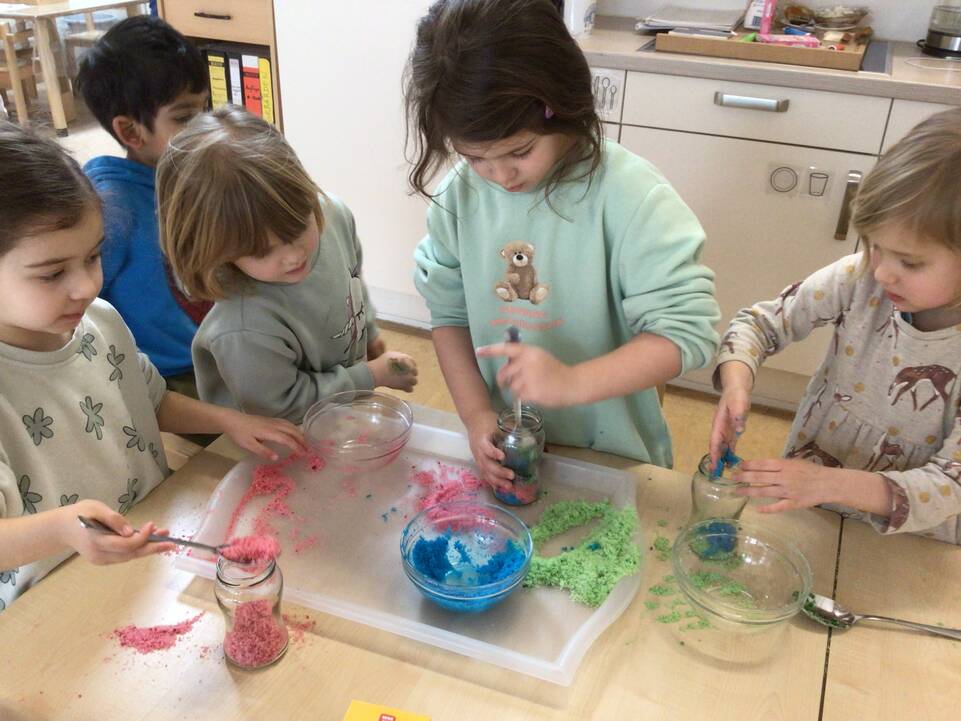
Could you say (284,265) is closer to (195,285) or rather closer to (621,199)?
(195,285)

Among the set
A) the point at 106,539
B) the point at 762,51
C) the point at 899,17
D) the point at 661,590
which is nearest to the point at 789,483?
the point at 661,590

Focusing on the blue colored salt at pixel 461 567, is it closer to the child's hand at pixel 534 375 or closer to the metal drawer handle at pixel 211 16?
the child's hand at pixel 534 375

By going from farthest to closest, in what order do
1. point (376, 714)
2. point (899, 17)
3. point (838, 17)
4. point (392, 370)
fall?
1. point (899, 17)
2. point (838, 17)
3. point (392, 370)
4. point (376, 714)

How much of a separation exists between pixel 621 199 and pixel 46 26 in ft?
14.8

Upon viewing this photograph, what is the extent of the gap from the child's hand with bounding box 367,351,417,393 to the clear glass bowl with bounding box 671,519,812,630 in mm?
609

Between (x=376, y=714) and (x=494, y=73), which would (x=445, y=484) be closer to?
(x=376, y=714)

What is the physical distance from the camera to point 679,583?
2.99 feet

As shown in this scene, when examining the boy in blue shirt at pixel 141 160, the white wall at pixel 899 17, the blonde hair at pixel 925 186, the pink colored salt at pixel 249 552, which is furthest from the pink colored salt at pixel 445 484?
the white wall at pixel 899 17

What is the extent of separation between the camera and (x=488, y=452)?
3.52 ft

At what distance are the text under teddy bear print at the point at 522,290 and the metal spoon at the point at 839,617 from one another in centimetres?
51

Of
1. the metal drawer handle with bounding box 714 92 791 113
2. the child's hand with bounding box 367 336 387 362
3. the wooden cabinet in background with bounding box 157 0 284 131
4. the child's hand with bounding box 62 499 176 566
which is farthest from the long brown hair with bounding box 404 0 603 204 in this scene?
the wooden cabinet in background with bounding box 157 0 284 131

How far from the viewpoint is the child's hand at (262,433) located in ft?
3.65

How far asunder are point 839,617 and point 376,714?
0.51 meters

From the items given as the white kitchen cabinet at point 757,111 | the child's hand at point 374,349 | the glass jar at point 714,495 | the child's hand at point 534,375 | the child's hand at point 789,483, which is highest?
the white kitchen cabinet at point 757,111
